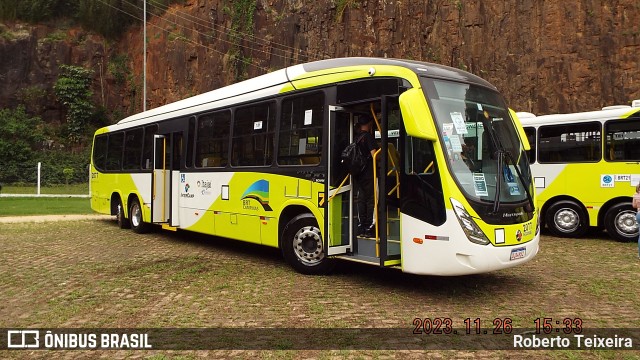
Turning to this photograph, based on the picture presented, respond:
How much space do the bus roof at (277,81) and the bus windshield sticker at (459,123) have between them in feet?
2.01

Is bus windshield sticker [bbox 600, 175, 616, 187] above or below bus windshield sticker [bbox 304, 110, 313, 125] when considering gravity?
below

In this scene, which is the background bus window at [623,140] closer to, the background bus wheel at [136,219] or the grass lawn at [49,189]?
the background bus wheel at [136,219]

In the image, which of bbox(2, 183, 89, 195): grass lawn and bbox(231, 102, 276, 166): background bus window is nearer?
bbox(231, 102, 276, 166): background bus window

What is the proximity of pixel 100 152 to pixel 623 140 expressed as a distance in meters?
15.1

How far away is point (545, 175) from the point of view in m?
13.5

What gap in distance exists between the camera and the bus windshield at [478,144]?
6.38 meters

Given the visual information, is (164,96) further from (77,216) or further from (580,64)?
(580,64)

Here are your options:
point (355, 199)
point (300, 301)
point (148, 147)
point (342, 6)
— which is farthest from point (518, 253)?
point (342, 6)

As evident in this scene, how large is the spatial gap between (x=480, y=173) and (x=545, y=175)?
316 inches

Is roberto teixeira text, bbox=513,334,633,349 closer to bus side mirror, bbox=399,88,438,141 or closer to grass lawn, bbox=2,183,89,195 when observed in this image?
bus side mirror, bbox=399,88,438,141

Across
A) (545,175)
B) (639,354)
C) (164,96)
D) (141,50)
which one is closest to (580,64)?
(545,175)

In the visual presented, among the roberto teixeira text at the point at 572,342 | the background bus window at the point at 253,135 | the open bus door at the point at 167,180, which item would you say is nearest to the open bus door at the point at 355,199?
the background bus window at the point at 253,135

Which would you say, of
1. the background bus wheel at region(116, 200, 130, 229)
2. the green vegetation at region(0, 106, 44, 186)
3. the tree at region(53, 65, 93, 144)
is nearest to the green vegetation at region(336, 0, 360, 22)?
the background bus wheel at region(116, 200, 130, 229)

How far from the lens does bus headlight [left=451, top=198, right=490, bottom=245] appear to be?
6.12m
